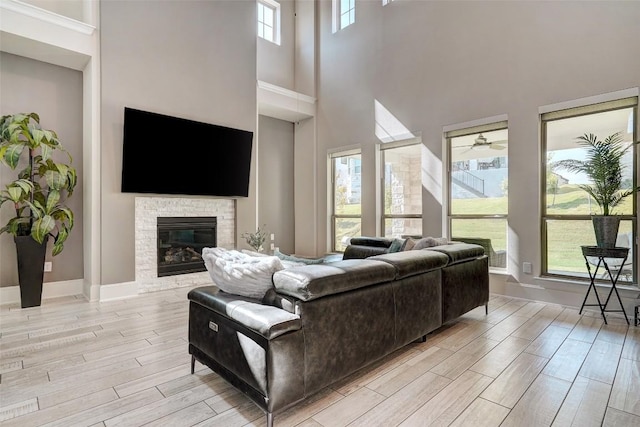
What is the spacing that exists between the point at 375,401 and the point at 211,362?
3.36 feet

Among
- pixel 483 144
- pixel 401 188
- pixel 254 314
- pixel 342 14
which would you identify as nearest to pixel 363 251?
pixel 401 188

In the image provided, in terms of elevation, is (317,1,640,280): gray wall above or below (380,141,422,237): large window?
above

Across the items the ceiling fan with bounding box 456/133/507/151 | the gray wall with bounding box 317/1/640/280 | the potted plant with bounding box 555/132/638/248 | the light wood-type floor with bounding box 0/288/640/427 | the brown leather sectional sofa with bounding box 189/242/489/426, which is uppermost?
the gray wall with bounding box 317/1/640/280

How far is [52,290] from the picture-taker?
4.38m

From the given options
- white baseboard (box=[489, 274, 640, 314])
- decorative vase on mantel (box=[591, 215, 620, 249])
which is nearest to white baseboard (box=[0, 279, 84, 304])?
white baseboard (box=[489, 274, 640, 314])

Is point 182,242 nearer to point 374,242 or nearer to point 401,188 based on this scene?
point 374,242

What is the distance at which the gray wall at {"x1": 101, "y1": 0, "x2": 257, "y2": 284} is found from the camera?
4.32 meters

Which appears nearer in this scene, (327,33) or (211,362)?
(211,362)

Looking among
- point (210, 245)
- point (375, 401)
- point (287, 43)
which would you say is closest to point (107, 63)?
point (210, 245)

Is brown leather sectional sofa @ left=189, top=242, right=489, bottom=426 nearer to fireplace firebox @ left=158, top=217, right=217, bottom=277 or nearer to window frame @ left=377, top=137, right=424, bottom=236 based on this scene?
fireplace firebox @ left=158, top=217, right=217, bottom=277

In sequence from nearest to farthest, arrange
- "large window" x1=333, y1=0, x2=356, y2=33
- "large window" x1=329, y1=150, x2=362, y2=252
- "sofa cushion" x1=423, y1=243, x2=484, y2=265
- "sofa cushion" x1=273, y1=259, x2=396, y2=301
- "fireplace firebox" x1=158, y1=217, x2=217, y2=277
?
"sofa cushion" x1=273, y1=259, x2=396, y2=301, "sofa cushion" x1=423, y1=243, x2=484, y2=265, "fireplace firebox" x1=158, y1=217, x2=217, y2=277, "large window" x1=329, y1=150, x2=362, y2=252, "large window" x1=333, y1=0, x2=356, y2=33

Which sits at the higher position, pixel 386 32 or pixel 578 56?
pixel 386 32

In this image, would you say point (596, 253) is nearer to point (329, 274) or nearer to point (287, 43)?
point (329, 274)

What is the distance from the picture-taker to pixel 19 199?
3.67 meters
